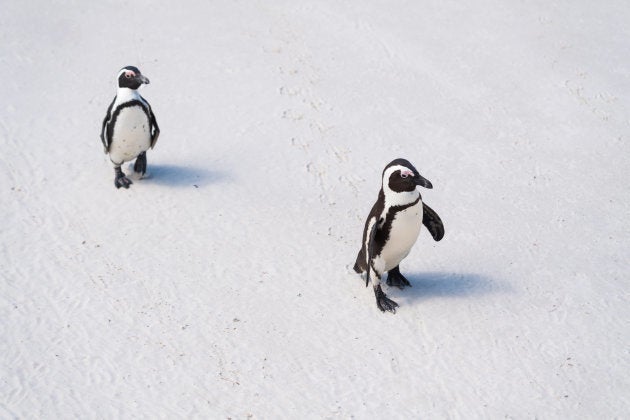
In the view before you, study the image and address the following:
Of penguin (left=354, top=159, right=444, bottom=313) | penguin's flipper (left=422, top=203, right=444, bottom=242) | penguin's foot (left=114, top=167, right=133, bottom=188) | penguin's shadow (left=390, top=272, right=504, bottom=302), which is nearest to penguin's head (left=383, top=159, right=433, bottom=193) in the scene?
penguin (left=354, top=159, right=444, bottom=313)

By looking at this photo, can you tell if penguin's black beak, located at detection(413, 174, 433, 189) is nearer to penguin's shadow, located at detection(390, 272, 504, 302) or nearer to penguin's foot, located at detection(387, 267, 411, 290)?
penguin's foot, located at detection(387, 267, 411, 290)

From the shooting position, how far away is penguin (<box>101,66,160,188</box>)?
23.7ft

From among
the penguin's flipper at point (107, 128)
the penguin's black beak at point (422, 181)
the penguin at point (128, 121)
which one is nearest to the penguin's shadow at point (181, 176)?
the penguin at point (128, 121)

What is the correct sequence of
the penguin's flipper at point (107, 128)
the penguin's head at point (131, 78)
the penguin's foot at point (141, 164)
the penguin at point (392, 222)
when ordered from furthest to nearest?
the penguin's foot at point (141, 164)
the penguin's flipper at point (107, 128)
the penguin's head at point (131, 78)
the penguin at point (392, 222)

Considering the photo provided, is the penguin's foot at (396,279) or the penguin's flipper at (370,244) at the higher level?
the penguin's flipper at (370,244)

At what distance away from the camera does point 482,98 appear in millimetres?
9891

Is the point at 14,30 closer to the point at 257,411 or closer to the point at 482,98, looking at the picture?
the point at 482,98

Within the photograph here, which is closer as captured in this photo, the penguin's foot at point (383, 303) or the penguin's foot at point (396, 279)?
the penguin's foot at point (383, 303)

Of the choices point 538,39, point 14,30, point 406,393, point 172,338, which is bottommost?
point 14,30

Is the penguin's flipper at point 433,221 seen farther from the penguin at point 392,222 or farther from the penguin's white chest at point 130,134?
the penguin's white chest at point 130,134

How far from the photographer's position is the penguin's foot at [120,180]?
7578 mm

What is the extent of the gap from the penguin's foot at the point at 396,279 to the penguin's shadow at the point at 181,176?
2462 mm

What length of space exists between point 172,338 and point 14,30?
7.32 meters

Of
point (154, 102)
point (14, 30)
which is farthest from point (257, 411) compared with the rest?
point (14, 30)
